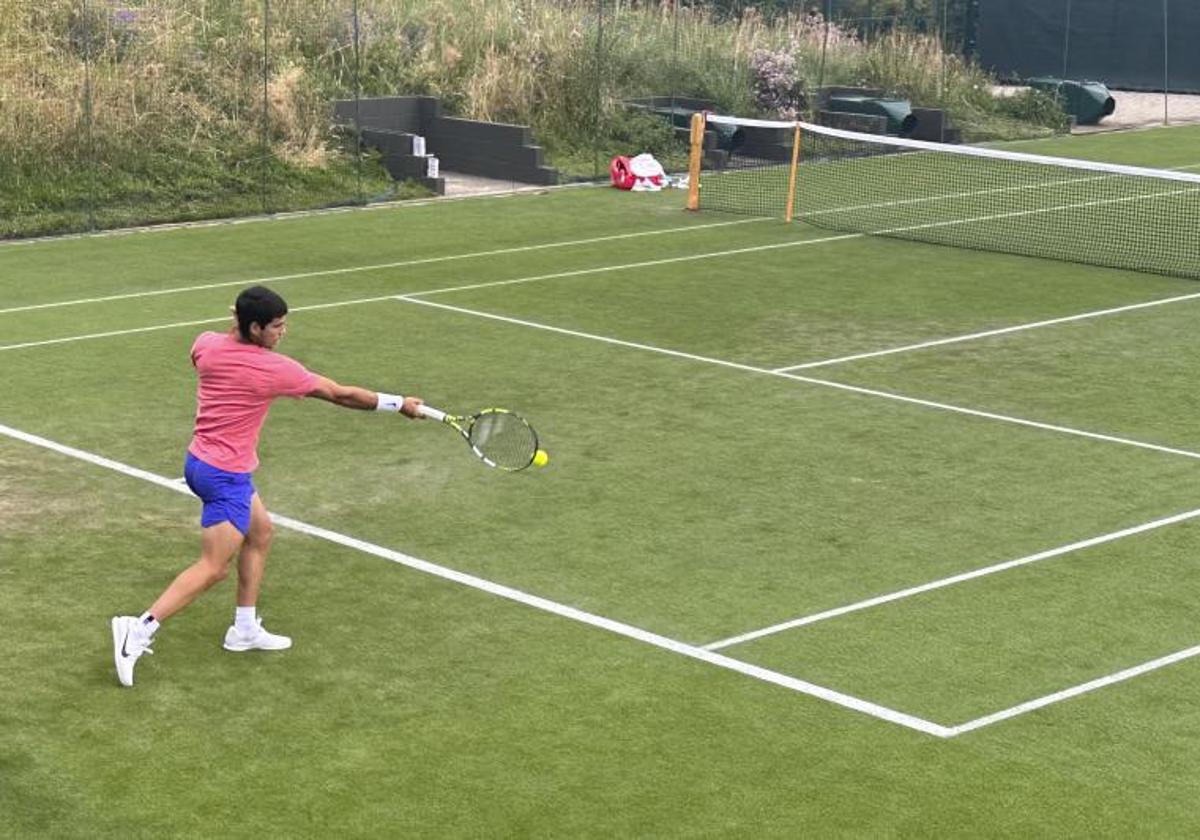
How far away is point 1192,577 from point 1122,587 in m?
0.55

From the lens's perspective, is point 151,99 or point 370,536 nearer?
point 370,536

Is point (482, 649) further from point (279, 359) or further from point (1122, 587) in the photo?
point (1122, 587)

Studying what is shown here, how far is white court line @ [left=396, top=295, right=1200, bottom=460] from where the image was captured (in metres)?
16.6

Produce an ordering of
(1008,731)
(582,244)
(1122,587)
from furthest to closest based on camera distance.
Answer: (582,244), (1122,587), (1008,731)

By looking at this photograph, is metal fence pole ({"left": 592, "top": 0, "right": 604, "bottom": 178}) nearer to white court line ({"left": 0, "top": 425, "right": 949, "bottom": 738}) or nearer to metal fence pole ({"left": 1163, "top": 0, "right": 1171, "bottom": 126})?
metal fence pole ({"left": 1163, "top": 0, "right": 1171, "bottom": 126})

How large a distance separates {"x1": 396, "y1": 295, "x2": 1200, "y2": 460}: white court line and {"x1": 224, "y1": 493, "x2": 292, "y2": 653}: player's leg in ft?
25.4

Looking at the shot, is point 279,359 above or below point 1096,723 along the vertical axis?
above

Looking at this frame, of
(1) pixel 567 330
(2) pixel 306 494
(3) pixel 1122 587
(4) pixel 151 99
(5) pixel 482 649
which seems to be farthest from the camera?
(4) pixel 151 99

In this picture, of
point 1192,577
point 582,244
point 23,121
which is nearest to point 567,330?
point 582,244

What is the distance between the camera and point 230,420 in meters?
10.9

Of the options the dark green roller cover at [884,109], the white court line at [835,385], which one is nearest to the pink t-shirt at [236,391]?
the white court line at [835,385]

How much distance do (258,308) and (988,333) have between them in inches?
462

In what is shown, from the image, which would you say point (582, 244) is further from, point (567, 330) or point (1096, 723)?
point (1096, 723)

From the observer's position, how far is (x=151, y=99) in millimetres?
29406
